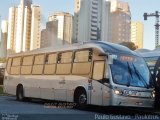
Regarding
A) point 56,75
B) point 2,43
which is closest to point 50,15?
point 2,43

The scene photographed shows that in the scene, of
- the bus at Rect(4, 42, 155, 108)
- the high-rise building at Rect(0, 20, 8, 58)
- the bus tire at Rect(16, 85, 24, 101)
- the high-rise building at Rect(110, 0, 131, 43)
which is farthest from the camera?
the high-rise building at Rect(0, 20, 8, 58)

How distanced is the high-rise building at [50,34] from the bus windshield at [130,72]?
3678 centimetres

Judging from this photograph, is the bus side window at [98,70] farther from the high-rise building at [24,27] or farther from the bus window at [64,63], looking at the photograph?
the high-rise building at [24,27]

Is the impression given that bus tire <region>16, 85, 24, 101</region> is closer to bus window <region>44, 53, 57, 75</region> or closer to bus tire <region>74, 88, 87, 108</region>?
bus window <region>44, 53, 57, 75</region>

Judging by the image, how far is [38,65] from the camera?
70.2ft

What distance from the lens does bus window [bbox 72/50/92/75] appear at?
16938 mm

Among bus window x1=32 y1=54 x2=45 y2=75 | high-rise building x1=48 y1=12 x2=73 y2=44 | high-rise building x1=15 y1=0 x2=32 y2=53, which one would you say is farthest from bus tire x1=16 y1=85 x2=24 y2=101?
high-rise building x1=15 y1=0 x2=32 y2=53

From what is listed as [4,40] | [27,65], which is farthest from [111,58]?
[4,40]

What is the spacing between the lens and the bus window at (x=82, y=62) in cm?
1694

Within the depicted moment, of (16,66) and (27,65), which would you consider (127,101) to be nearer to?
(27,65)

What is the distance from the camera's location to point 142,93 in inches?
599

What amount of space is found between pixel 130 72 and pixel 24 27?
161 ft

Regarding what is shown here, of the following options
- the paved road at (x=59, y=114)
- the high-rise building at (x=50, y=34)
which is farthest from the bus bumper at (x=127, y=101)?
the high-rise building at (x=50, y=34)

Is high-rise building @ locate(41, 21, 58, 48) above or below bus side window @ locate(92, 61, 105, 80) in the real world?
above
